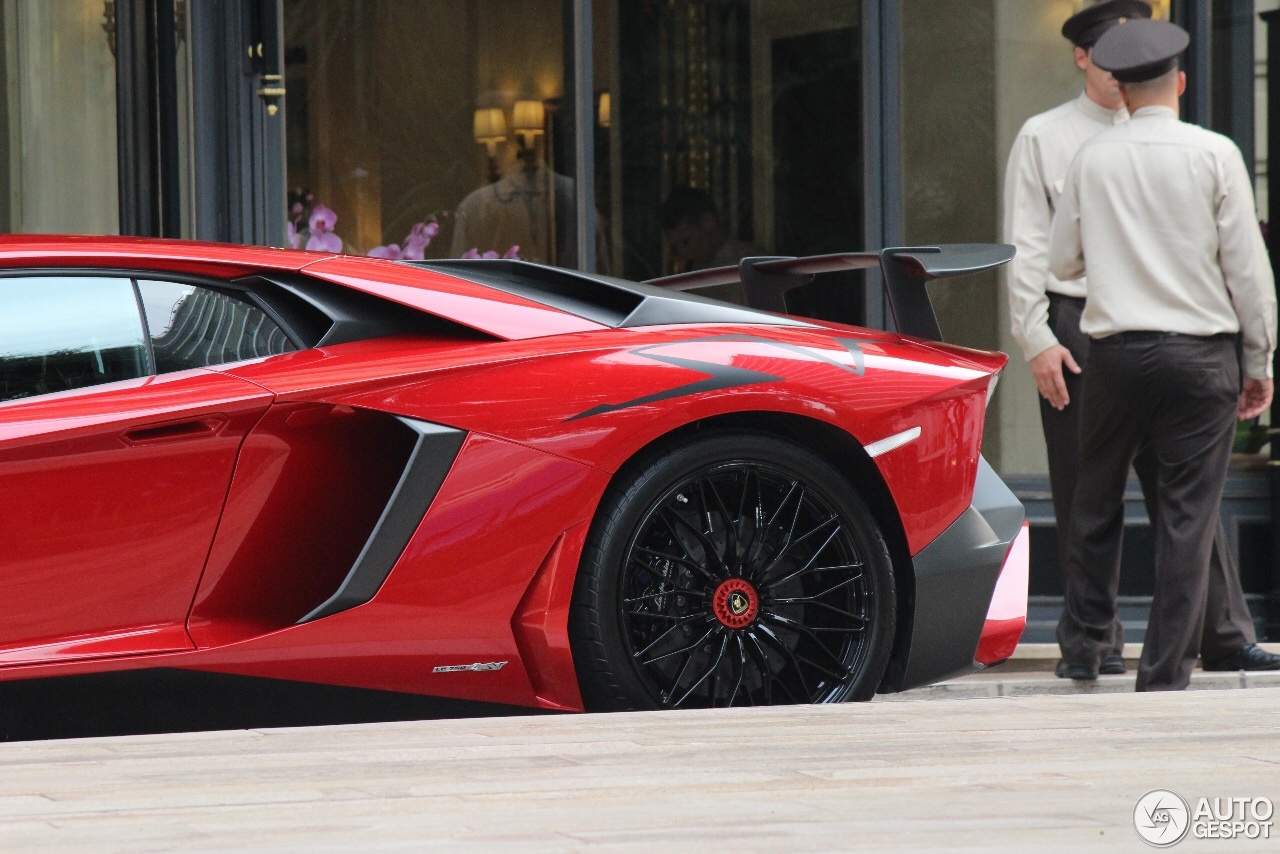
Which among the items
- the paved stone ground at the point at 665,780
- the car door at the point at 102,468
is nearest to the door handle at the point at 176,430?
the car door at the point at 102,468

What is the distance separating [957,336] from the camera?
7336 mm

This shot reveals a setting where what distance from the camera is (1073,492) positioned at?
5.47 meters

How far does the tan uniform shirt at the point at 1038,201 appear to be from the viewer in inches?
212

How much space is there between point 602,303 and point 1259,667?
8.56 ft

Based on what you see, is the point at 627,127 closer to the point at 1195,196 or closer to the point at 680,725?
the point at 1195,196

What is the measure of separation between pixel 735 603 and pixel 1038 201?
2560 mm

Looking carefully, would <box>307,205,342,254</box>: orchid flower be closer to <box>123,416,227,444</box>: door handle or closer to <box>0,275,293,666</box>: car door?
<box>0,275,293,666</box>: car door

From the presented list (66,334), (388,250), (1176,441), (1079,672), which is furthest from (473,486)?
(388,250)

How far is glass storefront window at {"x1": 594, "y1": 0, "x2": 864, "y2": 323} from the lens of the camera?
23.5 ft

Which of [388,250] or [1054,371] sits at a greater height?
[388,250]

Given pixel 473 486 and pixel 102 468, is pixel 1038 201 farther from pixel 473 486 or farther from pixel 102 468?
pixel 102 468

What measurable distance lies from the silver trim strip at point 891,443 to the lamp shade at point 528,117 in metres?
3.99

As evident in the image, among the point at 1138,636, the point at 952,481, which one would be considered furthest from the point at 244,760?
the point at 1138,636

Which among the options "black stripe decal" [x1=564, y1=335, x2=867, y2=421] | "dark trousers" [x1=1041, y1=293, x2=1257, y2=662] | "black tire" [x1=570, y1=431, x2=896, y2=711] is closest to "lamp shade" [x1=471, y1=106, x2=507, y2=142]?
"dark trousers" [x1=1041, y1=293, x2=1257, y2=662]
